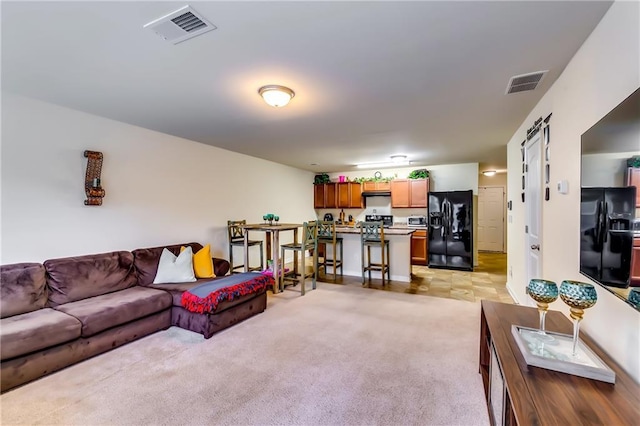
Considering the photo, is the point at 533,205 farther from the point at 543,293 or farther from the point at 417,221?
the point at 417,221

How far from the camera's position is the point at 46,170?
2988 millimetres

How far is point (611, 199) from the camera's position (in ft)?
4.50

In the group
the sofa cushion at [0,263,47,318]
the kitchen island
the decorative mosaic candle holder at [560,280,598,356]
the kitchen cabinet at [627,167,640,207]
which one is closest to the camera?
the kitchen cabinet at [627,167,640,207]

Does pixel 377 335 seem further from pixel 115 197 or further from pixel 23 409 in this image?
pixel 115 197

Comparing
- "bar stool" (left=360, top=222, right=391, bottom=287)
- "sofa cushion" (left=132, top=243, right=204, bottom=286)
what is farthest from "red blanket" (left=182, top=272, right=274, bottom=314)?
"bar stool" (left=360, top=222, right=391, bottom=287)

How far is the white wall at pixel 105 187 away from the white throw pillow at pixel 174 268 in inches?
22.0

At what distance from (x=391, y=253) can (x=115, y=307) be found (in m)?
4.21

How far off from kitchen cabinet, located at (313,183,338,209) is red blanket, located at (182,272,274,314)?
15.2 ft

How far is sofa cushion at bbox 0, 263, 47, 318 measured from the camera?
248 centimetres

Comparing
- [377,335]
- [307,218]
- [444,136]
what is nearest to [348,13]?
[377,335]

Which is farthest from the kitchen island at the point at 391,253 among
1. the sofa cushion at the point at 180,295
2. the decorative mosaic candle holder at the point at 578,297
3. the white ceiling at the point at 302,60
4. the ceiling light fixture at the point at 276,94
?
the decorative mosaic candle holder at the point at 578,297

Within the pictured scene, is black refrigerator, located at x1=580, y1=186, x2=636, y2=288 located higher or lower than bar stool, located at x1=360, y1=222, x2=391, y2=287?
higher

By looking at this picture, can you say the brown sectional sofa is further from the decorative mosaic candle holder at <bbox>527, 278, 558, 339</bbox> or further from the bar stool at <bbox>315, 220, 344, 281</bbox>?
the decorative mosaic candle holder at <bbox>527, 278, 558, 339</bbox>

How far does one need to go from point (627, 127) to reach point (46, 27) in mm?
3206
